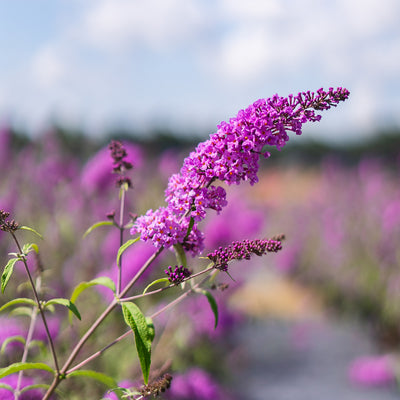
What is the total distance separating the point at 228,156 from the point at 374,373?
5.04 m

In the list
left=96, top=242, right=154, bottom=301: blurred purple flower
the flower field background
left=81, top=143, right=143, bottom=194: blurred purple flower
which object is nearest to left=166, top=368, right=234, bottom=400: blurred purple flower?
the flower field background

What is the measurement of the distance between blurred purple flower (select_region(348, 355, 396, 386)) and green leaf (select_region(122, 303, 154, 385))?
16.1 ft

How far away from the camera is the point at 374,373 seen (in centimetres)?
558

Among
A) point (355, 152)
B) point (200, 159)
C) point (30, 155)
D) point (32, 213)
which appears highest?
point (355, 152)

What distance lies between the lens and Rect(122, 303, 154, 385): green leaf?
121 cm

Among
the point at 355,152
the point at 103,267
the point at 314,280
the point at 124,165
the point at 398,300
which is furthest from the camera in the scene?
the point at 355,152

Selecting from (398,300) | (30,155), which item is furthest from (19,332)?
(398,300)

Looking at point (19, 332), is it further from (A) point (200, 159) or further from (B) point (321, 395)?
(B) point (321, 395)

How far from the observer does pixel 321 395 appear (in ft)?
18.0

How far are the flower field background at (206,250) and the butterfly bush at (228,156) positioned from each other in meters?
0.28

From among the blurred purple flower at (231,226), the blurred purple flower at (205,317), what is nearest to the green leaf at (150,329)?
the blurred purple flower at (231,226)

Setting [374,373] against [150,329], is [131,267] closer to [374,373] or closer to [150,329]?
[150,329]

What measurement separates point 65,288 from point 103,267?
16.9 inches

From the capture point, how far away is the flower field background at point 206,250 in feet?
10.1
